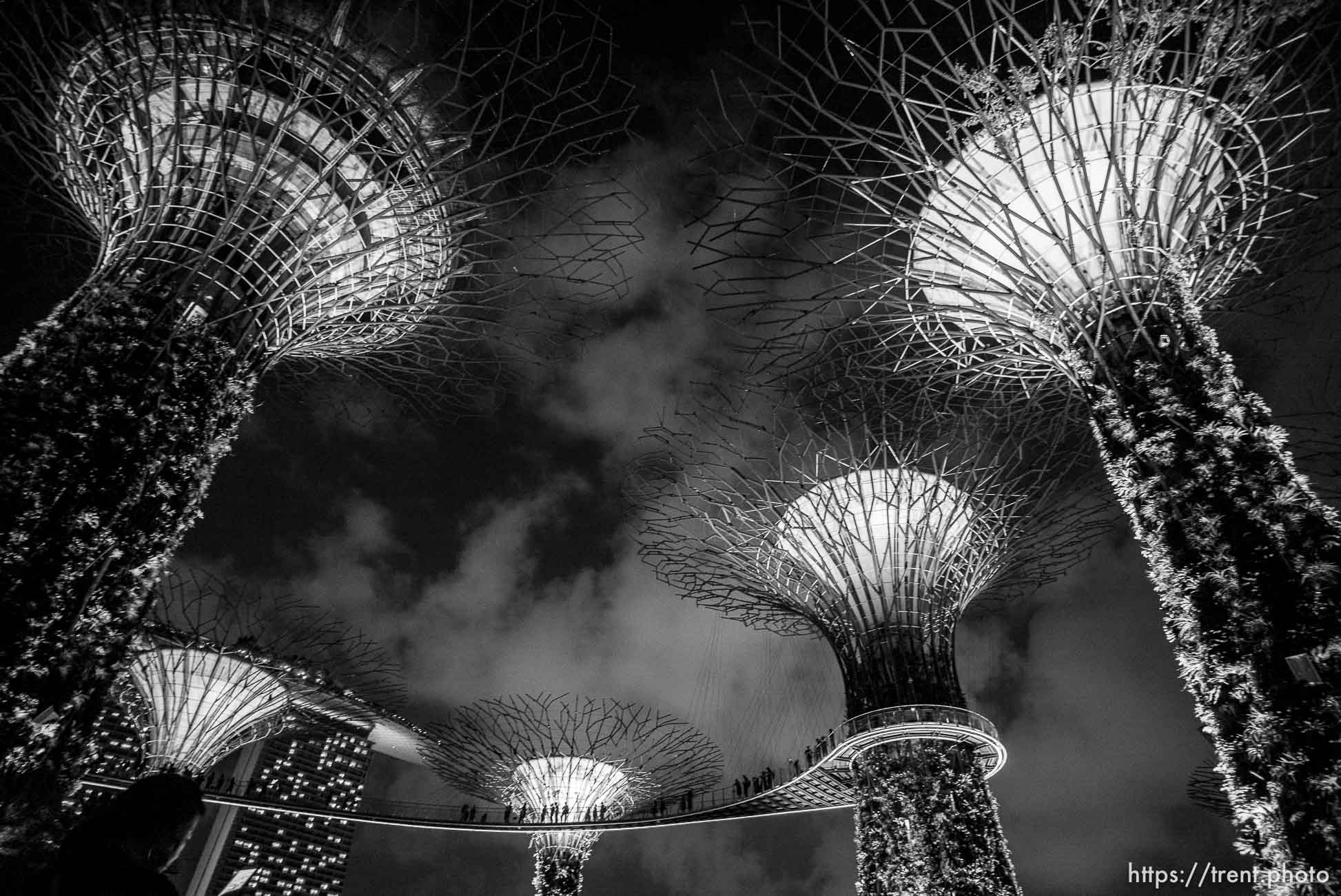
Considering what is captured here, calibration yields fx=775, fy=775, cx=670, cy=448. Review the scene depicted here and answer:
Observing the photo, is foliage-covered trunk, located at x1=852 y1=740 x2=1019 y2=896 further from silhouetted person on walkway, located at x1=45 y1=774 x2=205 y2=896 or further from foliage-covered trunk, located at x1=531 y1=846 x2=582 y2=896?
silhouetted person on walkway, located at x1=45 y1=774 x2=205 y2=896

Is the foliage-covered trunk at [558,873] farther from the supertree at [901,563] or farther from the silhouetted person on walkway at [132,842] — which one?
the silhouetted person on walkway at [132,842]

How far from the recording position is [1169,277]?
9523 mm

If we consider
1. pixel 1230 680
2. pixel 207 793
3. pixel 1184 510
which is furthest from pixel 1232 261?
pixel 207 793

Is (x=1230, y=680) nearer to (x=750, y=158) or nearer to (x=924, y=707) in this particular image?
(x=750, y=158)

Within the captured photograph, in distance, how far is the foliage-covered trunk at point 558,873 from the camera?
2766cm

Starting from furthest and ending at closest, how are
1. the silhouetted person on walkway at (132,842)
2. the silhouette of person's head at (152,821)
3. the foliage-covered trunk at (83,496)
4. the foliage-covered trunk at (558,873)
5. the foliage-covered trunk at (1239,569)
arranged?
the foliage-covered trunk at (558,873) → the foliage-covered trunk at (83,496) → the foliage-covered trunk at (1239,569) → the silhouette of person's head at (152,821) → the silhouetted person on walkway at (132,842)

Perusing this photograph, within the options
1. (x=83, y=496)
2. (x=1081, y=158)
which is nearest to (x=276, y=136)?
(x=83, y=496)

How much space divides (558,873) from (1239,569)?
86.3 feet

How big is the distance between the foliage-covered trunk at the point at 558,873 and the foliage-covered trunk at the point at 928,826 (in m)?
14.7

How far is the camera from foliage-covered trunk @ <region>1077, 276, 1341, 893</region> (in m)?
6.45

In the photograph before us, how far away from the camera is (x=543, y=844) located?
28.4m

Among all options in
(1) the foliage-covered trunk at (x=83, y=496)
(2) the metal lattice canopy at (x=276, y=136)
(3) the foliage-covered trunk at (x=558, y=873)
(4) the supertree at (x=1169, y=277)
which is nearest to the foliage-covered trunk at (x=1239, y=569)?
(4) the supertree at (x=1169, y=277)

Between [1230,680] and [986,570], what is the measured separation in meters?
11.9

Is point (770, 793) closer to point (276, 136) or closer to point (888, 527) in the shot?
point (888, 527)
